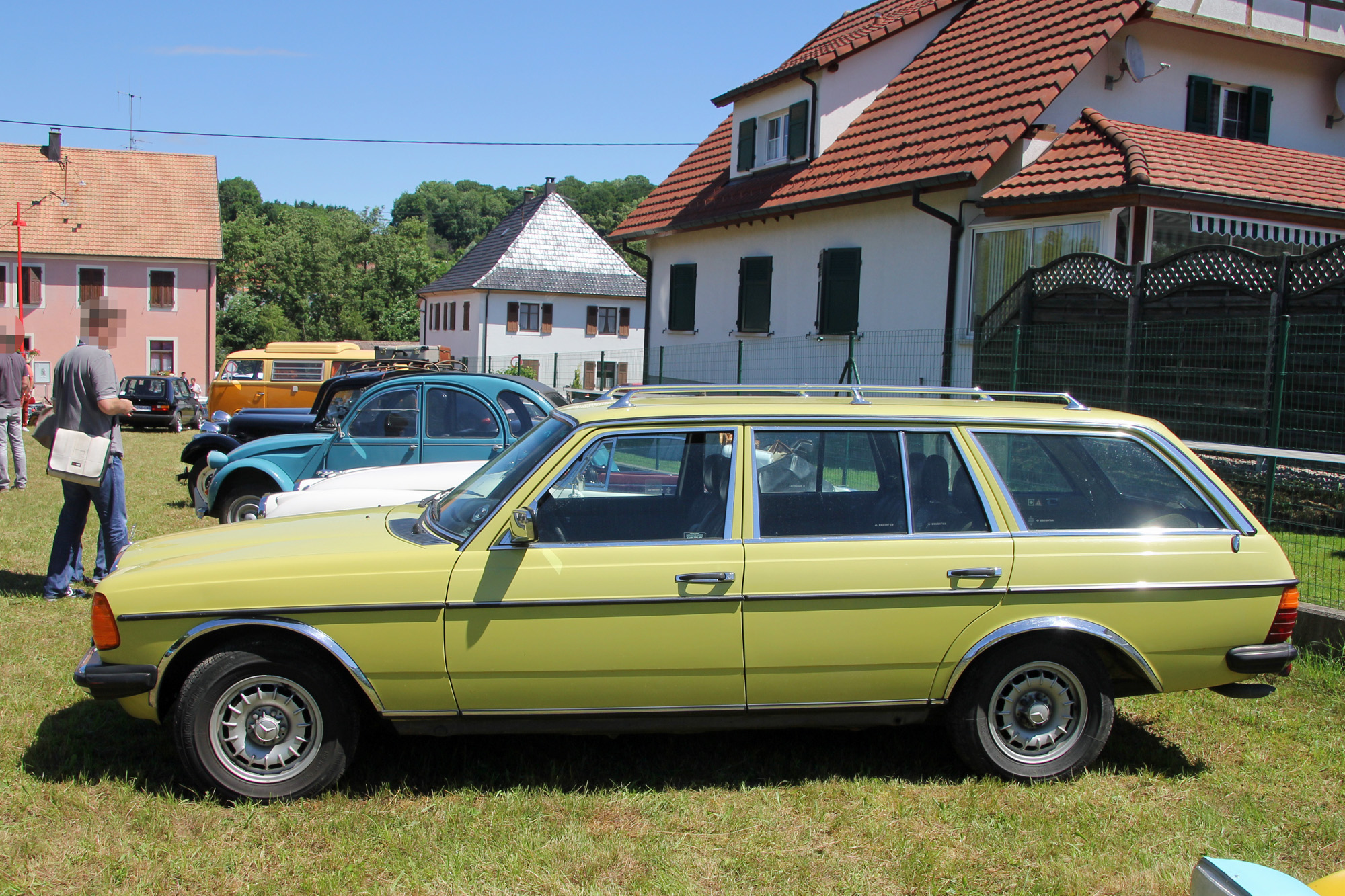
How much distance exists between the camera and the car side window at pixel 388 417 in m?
8.95

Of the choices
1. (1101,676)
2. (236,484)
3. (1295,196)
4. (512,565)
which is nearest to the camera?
(512,565)

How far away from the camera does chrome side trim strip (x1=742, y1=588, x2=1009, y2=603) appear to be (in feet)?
13.3

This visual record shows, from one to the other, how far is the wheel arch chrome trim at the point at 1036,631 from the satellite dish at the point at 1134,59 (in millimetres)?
13851

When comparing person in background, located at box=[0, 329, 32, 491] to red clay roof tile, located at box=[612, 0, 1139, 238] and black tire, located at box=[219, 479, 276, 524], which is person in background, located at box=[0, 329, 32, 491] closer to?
black tire, located at box=[219, 479, 276, 524]

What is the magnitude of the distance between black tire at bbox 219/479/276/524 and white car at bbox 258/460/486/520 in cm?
→ 205

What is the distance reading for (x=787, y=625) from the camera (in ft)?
13.4

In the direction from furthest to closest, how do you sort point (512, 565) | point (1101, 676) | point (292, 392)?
point (292, 392) → point (1101, 676) → point (512, 565)

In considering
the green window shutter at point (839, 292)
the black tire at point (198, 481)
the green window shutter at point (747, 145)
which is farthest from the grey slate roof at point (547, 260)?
the black tire at point (198, 481)

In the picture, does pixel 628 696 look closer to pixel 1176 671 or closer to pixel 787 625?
pixel 787 625

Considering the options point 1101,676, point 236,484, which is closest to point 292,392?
point 236,484

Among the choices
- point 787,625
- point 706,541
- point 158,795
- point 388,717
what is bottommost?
point 158,795

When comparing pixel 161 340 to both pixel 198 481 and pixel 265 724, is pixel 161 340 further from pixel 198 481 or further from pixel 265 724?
pixel 265 724

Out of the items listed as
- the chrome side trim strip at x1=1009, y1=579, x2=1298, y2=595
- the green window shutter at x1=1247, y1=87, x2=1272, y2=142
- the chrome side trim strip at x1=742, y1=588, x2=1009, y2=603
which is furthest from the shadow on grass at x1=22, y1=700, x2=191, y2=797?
the green window shutter at x1=1247, y1=87, x2=1272, y2=142

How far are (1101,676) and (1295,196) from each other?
42.4ft
